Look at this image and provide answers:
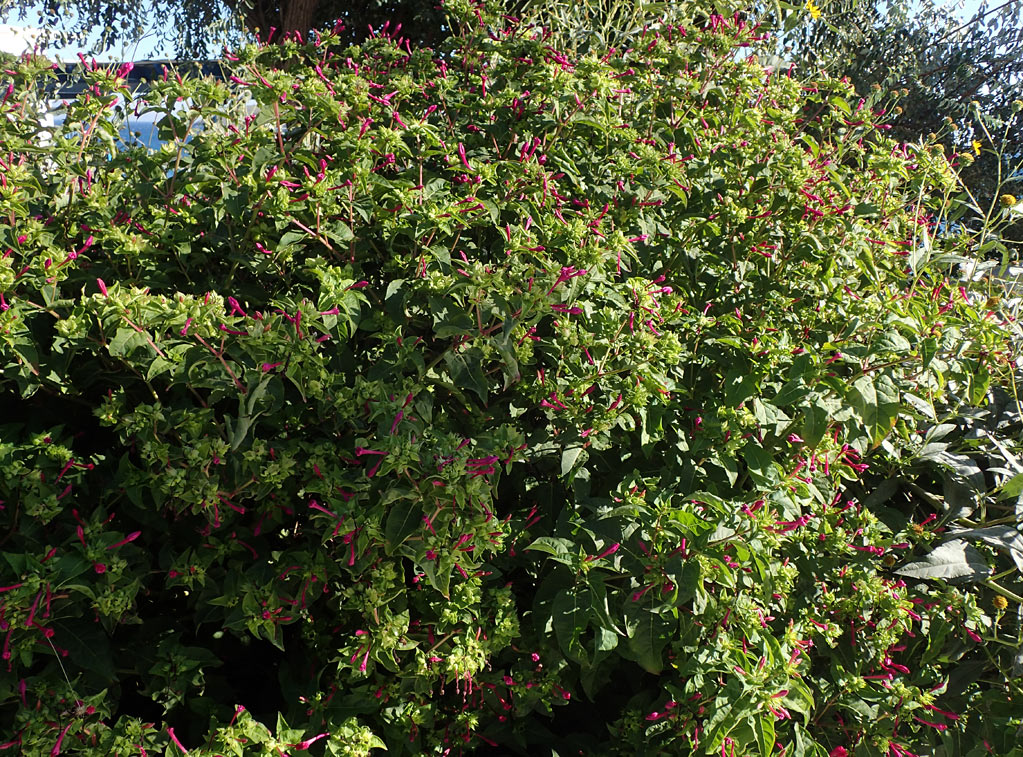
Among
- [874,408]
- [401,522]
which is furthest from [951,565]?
[401,522]

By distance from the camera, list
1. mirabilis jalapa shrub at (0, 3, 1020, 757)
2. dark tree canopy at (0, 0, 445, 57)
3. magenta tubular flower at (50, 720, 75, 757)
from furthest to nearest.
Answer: dark tree canopy at (0, 0, 445, 57)
mirabilis jalapa shrub at (0, 3, 1020, 757)
magenta tubular flower at (50, 720, 75, 757)

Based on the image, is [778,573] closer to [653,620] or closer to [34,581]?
[653,620]

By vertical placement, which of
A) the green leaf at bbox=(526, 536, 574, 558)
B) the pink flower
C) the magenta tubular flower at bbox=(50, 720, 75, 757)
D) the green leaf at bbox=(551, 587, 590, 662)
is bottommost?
the pink flower

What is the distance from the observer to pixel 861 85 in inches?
328

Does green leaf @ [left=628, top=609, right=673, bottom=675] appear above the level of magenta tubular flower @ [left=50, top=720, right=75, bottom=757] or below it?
above

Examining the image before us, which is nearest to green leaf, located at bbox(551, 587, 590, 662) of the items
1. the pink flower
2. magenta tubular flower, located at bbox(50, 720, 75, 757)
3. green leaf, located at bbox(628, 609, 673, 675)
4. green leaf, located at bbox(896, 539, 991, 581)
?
green leaf, located at bbox(628, 609, 673, 675)

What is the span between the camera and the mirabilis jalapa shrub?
1758 mm

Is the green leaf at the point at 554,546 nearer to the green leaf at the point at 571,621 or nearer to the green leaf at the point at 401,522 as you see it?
the green leaf at the point at 571,621

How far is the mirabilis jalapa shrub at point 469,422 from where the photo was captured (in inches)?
69.2

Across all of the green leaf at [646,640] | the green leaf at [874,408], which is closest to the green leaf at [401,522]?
the green leaf at [646,640]

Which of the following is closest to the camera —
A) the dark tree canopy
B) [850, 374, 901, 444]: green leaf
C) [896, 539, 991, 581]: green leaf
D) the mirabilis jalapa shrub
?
the mirabilis jalapa shrub

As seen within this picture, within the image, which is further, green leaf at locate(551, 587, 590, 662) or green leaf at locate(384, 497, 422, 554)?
green leaf at locate(551, 587, 590, 662)

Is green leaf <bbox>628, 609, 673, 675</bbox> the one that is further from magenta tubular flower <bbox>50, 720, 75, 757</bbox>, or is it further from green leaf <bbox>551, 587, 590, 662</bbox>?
magenta tubular flower <bbox>50, 720, 75, 757</bbox>

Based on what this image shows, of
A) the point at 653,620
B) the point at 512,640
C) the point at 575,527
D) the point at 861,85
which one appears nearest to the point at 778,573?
the point at 653,620
